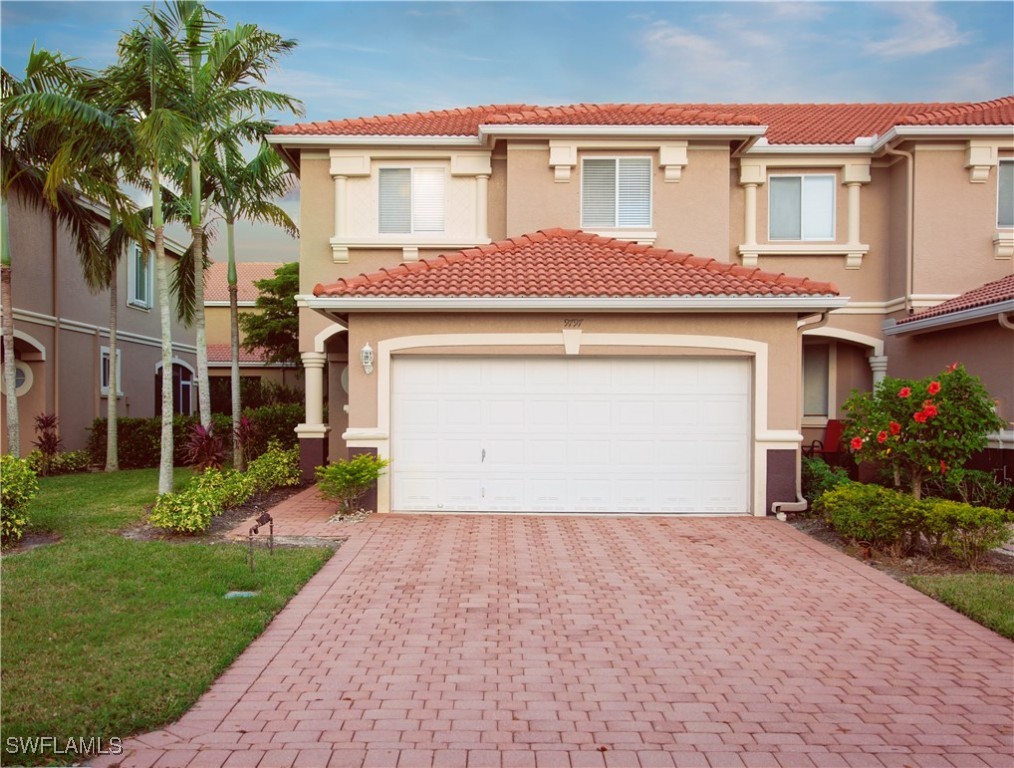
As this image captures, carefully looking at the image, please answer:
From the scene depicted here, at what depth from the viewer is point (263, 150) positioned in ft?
53.5

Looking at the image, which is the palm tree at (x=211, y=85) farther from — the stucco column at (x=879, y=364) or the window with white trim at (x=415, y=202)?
the stucco column at (x=879, y=364)

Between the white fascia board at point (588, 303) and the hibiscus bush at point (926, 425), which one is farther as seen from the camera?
the white fascia board at point (588, 303)

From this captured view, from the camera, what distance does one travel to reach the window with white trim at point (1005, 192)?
15055 millimetres

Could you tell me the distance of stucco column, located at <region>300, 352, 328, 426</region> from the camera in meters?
15.4

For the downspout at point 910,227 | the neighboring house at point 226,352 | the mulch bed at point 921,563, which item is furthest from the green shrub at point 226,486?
the neighboring house at point 226,352

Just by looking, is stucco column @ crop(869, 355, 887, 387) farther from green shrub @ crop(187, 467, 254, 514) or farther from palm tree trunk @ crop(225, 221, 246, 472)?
palm tree trunk @ crop(225, 221, 246, 472)

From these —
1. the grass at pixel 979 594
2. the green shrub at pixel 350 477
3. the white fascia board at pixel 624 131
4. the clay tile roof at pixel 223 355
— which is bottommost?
the grass at pixel 979 594

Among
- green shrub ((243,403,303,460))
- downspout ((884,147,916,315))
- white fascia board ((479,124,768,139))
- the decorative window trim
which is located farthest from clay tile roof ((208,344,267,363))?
downspout ((884,147,916,315))

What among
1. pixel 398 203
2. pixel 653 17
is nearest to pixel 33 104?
pixel 398 203

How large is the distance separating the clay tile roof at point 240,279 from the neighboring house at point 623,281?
69.3ft

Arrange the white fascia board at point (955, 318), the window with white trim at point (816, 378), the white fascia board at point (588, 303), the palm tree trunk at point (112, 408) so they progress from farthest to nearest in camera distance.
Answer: the palm tree trunk at point (112, 408)
the window with white trim at point (816, 378)
the white fascia board at point (955, 318)
the white fascia board at point (588, 303)

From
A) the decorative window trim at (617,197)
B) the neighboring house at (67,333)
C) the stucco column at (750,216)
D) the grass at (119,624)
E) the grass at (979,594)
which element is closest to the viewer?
the grass at (119,624)

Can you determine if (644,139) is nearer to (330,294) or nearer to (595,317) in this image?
(595,317)

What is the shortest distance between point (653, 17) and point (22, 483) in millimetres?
11255
